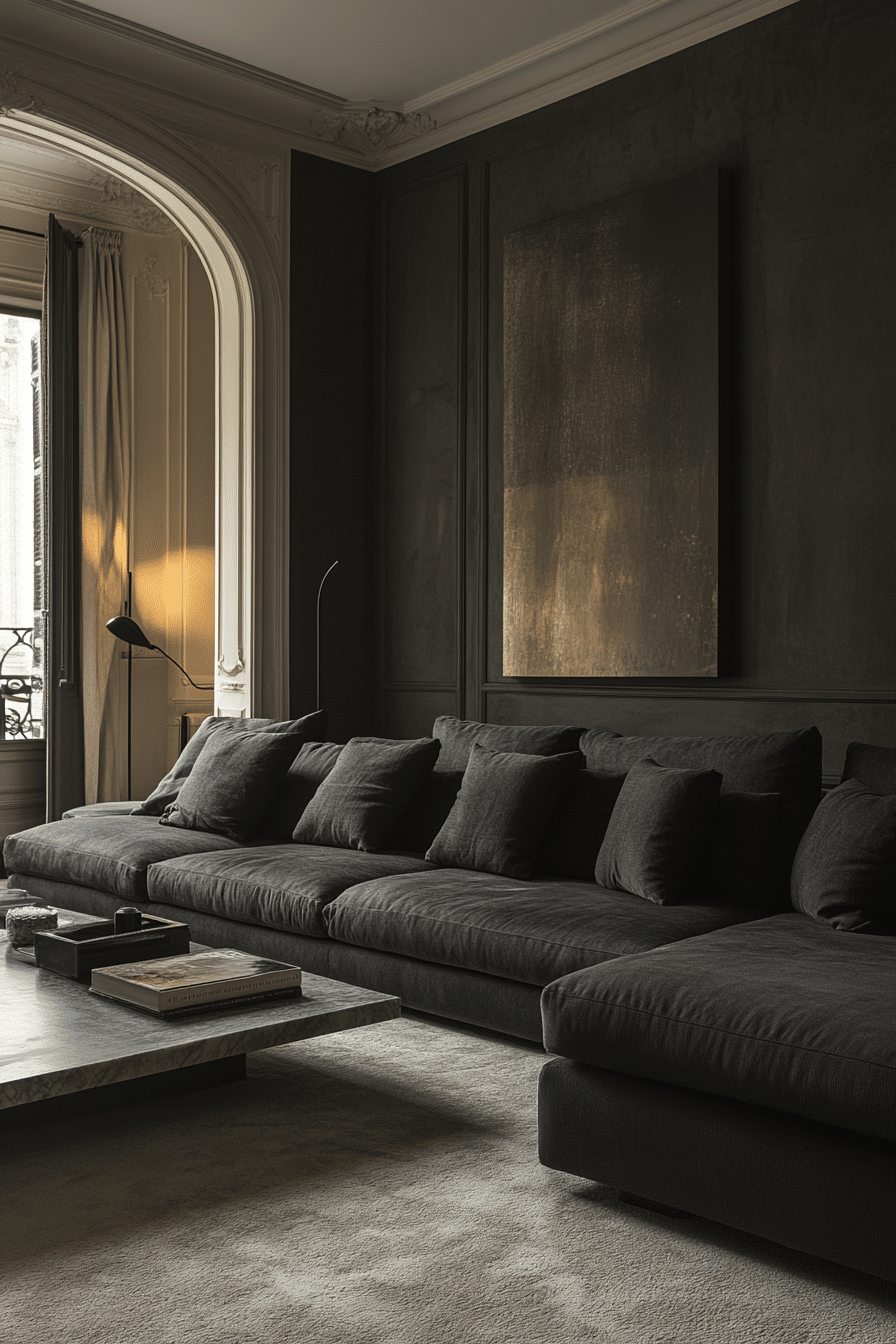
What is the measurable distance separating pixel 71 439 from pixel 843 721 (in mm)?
4158

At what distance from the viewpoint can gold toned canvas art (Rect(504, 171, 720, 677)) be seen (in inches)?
180

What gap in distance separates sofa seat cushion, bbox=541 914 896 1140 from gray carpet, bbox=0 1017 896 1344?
0.28 m

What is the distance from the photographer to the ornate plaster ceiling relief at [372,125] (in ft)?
18.4

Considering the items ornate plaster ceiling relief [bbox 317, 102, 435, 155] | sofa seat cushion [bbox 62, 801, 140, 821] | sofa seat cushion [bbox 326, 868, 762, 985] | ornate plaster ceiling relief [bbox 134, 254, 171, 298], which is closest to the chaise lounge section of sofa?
sofa seat cushion [bbox 326, 868, 762, 985]

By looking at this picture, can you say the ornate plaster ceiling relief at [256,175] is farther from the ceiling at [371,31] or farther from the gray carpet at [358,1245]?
the gray carpet at [358,1245]

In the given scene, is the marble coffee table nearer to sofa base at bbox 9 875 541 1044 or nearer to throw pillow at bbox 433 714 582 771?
sofa base at bbox 9 875 541 1044

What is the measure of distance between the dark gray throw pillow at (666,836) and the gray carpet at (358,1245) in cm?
75

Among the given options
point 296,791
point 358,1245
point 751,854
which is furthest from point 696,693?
point 358,1245

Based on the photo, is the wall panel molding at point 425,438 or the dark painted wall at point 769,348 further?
the wall panel molding at point 425,438

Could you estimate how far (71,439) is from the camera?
6.45 metres

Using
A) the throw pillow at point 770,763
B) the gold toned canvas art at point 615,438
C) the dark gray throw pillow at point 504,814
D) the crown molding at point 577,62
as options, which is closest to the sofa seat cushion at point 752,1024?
the throw pillow at point 770,763

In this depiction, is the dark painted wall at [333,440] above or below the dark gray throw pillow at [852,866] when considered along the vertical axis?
above

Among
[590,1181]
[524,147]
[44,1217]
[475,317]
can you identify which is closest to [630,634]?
[475,317]

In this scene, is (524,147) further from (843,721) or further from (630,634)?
(843,721)
